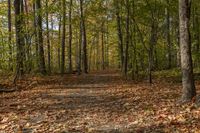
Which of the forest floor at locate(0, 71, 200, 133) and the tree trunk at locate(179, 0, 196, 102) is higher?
the tree trunk at locate(179, 0, 196, 102)

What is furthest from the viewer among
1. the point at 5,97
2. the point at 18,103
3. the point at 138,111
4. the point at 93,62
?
the point at 93,62

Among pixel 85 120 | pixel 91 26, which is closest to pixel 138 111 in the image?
pixel 85 120

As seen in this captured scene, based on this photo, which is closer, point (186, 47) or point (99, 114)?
point (99, 114)

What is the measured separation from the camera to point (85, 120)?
30.5 feet

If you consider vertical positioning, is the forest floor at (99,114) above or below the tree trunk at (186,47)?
below

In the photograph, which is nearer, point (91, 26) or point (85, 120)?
point (85, 120)

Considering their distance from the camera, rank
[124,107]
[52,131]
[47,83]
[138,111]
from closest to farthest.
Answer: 1. [52,131]
2. [138,111]
3. [124,107]
4. [47,83]

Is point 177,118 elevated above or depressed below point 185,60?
below

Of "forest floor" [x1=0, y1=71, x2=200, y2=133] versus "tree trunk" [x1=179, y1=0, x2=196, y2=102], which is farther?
"tree trunk" [x1=179, y1=0, x2=196, y2=102]

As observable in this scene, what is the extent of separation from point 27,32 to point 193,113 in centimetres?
1224

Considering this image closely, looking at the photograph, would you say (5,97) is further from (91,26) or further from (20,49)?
(91,26)

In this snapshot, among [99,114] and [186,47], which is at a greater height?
[186,47]

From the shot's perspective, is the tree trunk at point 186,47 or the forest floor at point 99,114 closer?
the forest floor at point 99,114

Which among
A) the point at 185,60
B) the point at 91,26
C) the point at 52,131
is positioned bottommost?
the point at 52,131
